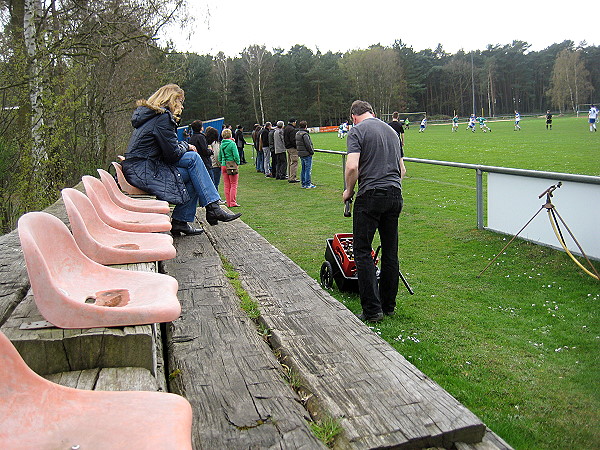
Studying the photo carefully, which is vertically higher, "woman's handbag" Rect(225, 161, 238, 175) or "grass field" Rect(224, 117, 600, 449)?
"woman's handbag" Rect(225, 161, 238, 175)

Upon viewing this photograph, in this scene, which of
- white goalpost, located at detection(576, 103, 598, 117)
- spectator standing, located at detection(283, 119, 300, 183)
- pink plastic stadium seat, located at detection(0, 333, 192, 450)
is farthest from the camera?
white goalpost, located at detection(576, 103, 598, 117)

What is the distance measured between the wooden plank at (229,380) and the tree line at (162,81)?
285 inches

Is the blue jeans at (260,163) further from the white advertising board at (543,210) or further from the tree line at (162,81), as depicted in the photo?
the white advertising board at (543,210)

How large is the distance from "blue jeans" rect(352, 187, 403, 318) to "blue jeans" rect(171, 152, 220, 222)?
1.63m

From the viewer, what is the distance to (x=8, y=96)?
10586 mm

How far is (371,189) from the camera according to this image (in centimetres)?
520

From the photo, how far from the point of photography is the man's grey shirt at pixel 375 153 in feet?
17.1

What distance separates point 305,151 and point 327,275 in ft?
36.7

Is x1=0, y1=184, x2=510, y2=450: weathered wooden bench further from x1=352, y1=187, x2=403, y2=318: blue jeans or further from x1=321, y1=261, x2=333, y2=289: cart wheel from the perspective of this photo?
x1=321, y1=261, x2=333, y2=289: cart wheel

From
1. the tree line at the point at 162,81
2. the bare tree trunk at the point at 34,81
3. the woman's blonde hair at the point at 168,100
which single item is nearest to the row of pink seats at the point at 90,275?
the woman's blonde hair at the point at 168,100

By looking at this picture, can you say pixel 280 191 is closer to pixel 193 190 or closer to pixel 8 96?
pixel 8 96

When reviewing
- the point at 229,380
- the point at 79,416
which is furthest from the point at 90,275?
the point at 79,416

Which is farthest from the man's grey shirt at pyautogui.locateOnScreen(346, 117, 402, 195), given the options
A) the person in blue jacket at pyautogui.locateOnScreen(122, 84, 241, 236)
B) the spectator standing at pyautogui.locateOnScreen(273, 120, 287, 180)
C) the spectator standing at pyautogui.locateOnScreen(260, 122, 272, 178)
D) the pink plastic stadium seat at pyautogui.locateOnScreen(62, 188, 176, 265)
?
the spectator standing at pyautogui.locateOnScreen(260, 122, 272, 178)

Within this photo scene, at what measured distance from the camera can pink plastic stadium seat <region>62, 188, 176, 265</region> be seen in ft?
9.80
